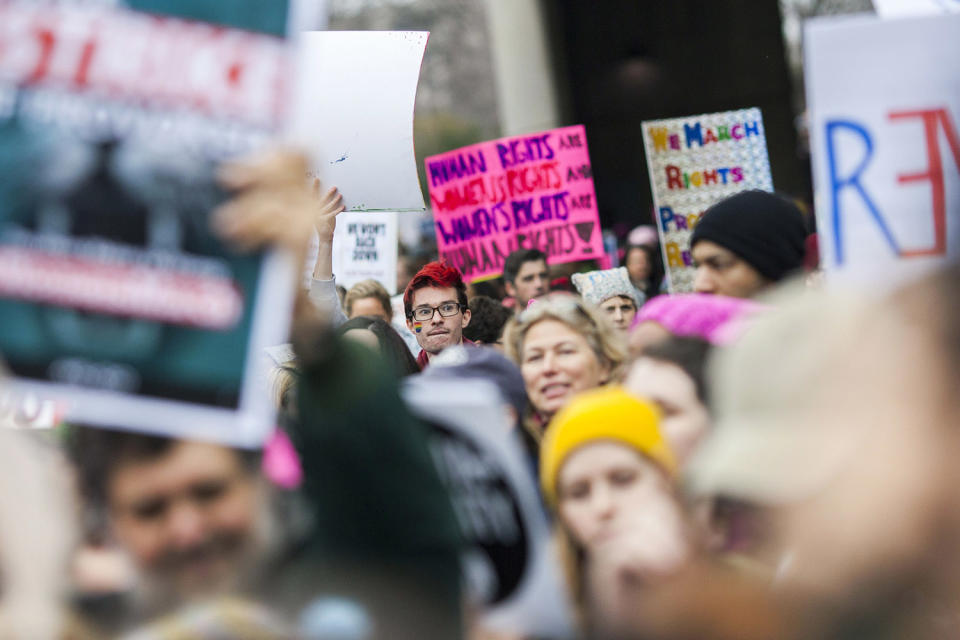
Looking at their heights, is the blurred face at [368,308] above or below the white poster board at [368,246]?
below

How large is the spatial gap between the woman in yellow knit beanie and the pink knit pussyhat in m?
0.32

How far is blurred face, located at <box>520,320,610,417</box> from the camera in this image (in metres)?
2.97

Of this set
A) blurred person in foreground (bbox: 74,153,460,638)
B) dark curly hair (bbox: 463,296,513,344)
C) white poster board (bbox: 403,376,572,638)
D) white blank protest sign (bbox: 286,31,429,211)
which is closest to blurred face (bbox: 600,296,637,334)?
dark curly hair (bbox: 463,296,513,344)

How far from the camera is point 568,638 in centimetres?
222

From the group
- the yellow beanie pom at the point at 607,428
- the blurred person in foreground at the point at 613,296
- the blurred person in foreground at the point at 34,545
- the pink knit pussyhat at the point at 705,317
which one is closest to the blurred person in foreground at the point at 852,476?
the yellow beanie pom at the point at 607,428

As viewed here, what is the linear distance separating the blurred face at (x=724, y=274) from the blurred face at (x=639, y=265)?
4.76 m

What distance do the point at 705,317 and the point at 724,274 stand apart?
26.2 inches

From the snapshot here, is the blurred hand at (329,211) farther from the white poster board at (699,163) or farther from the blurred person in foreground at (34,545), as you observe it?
the white poster board at (699,163)

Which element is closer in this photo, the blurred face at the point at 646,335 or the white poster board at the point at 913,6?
the blurred face at the point at 646,335

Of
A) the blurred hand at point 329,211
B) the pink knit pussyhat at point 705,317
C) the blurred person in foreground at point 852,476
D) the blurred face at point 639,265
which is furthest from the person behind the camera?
the blurred face at point 639,265

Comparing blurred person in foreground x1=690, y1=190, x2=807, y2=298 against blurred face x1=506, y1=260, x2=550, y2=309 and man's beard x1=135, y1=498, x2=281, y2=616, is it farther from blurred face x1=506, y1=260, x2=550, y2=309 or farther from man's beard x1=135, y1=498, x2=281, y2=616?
blurred face x1=506, y1=260, x2=550, y2=309

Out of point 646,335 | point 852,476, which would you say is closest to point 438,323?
point 646,335

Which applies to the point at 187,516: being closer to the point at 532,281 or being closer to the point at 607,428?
the point at 607,428

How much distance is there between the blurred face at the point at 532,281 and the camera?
616 centimetres
